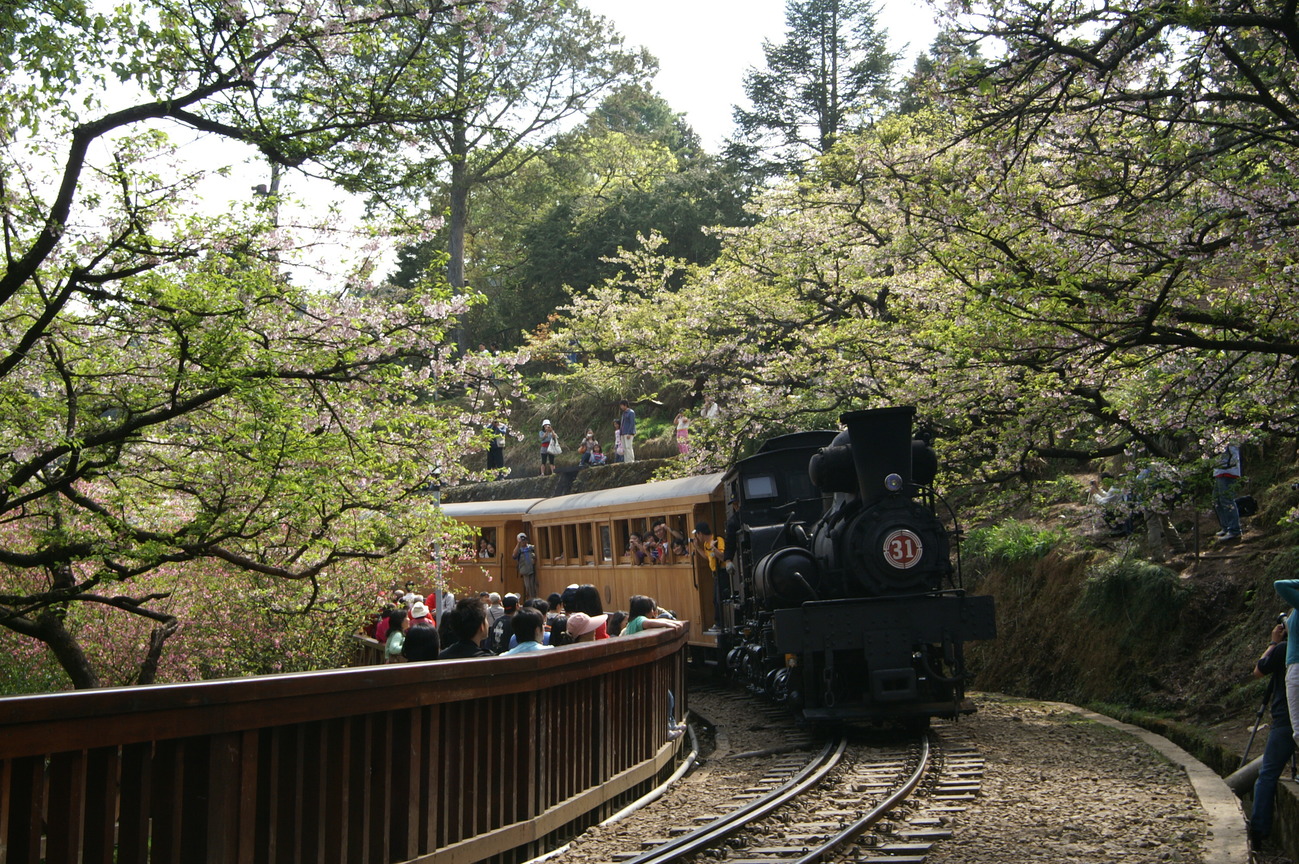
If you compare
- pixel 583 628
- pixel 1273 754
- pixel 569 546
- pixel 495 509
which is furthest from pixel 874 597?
pixel 495 509

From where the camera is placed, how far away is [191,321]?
7.23 metres

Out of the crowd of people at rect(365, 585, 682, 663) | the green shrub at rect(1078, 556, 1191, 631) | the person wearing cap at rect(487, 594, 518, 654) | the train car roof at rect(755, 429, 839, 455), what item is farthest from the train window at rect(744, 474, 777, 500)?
the person wearing cap at rect(487, 594, 518, 654)

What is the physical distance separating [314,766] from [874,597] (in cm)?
671

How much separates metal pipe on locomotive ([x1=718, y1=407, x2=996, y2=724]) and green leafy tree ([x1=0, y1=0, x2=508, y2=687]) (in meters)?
4.03

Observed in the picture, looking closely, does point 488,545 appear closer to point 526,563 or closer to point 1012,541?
point 526,563

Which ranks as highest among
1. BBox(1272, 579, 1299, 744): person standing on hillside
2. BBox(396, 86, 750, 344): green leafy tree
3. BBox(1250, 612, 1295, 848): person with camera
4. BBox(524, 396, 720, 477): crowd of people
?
BBox(396, 86, 750, 344): green leafy tree

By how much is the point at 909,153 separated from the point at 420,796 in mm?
15725

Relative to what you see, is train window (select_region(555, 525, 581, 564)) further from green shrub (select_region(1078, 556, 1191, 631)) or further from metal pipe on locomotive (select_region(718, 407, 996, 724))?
green shrub (select_region(1078, 556, 1191, 631))

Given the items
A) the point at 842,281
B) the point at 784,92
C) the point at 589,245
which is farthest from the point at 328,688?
the point at 784,92

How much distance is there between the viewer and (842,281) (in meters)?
19.0

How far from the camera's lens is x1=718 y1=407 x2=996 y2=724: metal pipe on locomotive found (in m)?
10.3

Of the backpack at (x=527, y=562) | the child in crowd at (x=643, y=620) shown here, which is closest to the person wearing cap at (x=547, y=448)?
the backpack at (x=527, y=562)

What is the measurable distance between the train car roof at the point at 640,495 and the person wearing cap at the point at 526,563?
1.96 ft

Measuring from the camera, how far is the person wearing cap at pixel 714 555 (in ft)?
47.7
